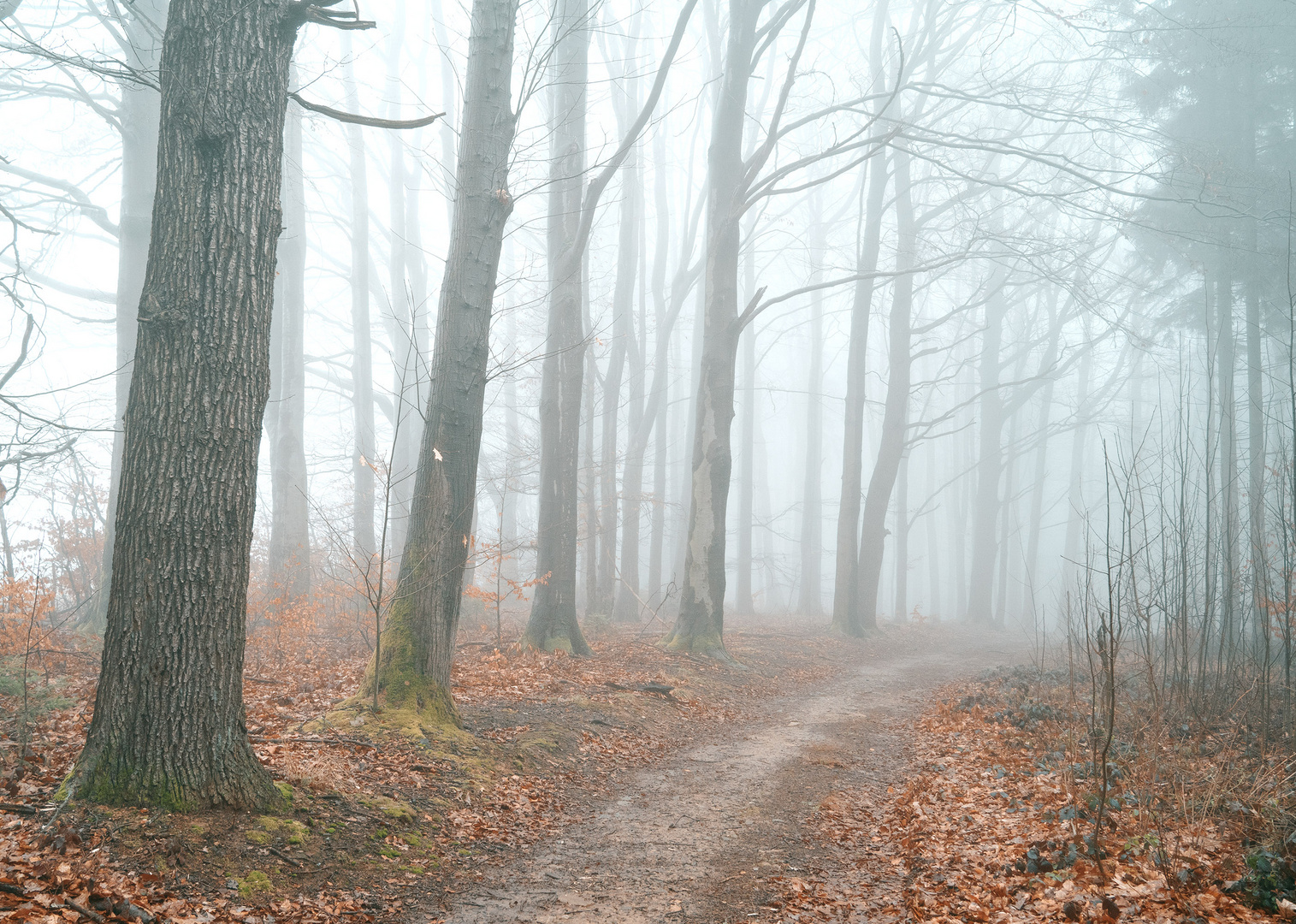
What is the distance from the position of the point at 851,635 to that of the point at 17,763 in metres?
15.4

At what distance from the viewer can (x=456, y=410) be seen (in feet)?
20.6

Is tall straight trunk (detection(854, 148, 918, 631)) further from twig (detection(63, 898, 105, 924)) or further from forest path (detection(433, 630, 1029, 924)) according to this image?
twig (detection(63, 898, 105, 924))

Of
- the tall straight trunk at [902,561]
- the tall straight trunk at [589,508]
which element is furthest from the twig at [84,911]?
the tall straight trunk at [902,561]

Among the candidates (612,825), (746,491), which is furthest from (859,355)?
(612,825)

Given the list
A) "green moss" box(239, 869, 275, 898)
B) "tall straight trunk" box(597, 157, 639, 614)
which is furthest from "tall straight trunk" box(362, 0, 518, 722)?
"tall straight trunk" box(597, 157, 639, 614)

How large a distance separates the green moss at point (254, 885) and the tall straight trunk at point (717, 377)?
815 cm

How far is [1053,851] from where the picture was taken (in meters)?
4.04

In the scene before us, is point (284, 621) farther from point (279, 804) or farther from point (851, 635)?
point (851, 635)

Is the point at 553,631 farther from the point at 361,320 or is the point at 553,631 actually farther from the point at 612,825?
the point at 361,320

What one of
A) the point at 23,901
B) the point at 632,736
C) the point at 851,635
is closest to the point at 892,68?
→ the point at 851,635

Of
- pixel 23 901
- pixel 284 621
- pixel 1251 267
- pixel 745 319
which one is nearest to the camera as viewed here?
pixel 23 901

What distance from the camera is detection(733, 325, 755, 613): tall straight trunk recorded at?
75.1 feet

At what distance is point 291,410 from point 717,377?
26.9 feet

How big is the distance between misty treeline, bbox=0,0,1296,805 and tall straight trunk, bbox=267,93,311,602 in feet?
0.27
